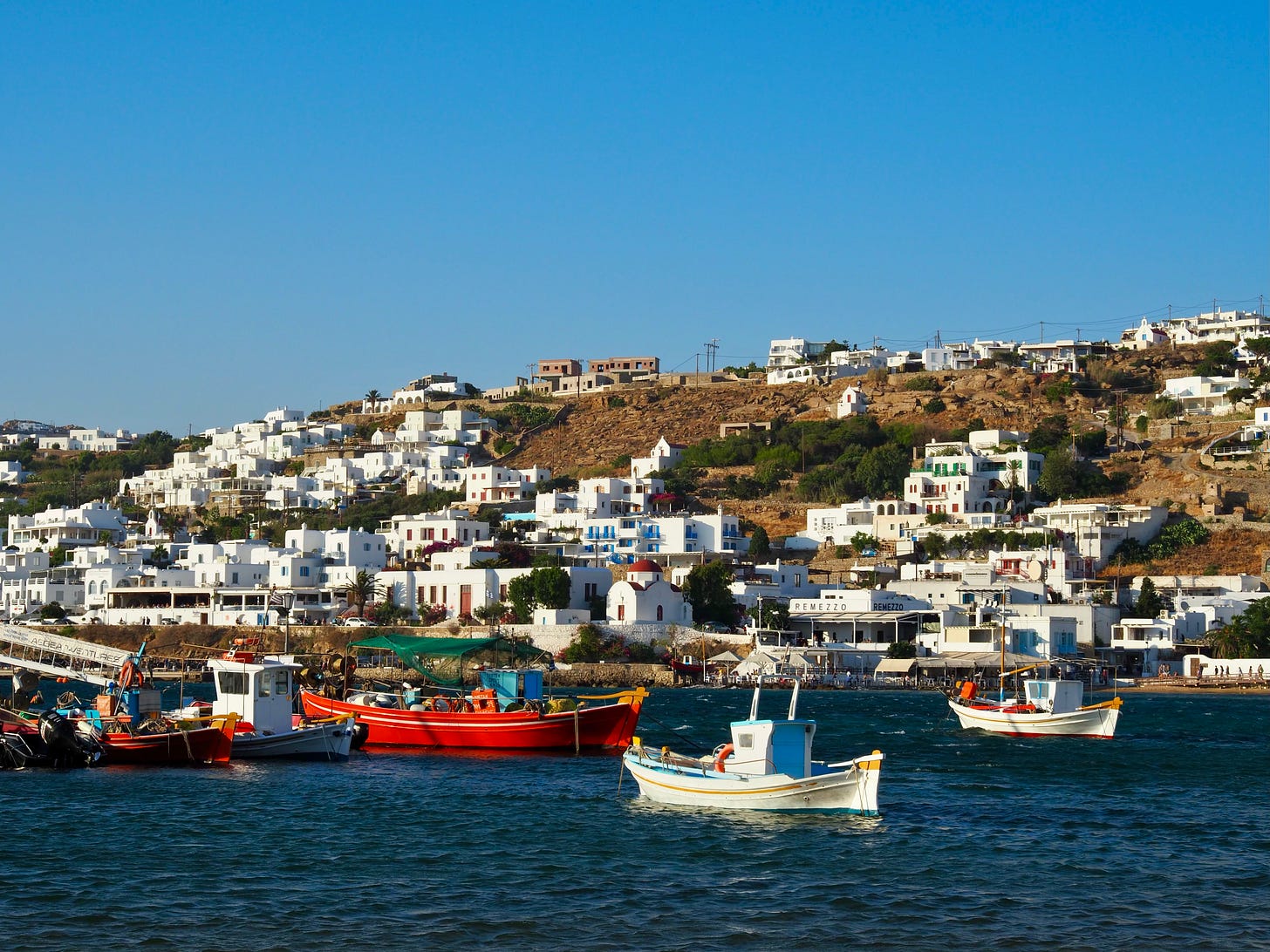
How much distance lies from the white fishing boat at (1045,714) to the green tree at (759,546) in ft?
156

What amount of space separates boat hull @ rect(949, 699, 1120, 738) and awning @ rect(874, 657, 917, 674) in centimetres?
2769

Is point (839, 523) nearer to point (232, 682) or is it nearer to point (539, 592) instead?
point (539, 592)

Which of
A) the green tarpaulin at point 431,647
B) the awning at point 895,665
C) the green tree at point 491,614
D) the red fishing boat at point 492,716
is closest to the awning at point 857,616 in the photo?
the awning at point 895,665

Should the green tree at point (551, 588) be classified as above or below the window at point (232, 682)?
above

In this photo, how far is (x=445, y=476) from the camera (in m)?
128

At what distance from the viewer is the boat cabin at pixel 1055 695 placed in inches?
1902

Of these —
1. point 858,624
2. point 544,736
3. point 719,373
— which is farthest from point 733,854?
point 719,373

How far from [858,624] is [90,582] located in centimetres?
4528

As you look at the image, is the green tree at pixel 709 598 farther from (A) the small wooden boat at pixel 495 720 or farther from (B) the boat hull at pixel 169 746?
(B) the boat hull at pixel 169 746

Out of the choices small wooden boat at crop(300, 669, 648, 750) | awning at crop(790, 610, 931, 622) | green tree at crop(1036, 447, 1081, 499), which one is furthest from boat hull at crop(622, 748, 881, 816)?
green tree at crop(1036, 447, 1081, 499)

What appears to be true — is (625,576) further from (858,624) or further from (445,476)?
(445,476)

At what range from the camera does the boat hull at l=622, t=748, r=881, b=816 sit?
92.1ft

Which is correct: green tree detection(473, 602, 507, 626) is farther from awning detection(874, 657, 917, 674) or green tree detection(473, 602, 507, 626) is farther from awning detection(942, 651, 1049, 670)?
awning detection(942, 651, 1049, 670)

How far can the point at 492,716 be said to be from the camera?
41.6m
